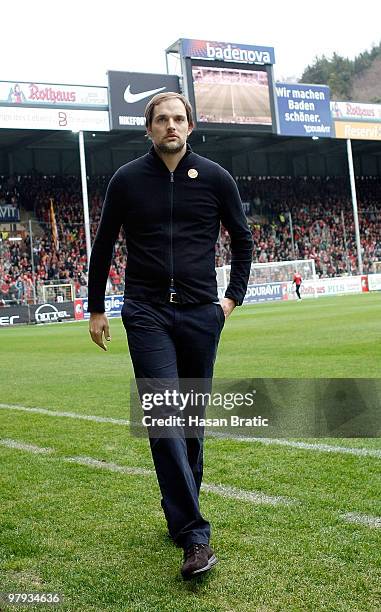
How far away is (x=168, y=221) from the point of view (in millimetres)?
3764

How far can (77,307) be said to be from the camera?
34531 millimetres

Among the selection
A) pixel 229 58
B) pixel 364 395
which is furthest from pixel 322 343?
pixel 229 58

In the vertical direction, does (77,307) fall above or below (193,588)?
above

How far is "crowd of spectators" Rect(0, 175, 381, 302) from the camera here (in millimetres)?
40031

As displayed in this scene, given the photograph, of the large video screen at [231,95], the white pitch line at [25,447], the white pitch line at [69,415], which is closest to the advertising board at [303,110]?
the large video screen at [231,95]

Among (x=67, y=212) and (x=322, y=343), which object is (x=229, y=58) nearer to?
(x=67, y=212)

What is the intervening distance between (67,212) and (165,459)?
42663mm

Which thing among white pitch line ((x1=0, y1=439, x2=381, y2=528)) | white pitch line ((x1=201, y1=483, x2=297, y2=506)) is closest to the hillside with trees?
white pitch line ((x1=0, y1=439, x2=381, y2=528))

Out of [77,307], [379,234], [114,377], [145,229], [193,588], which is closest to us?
[193,588]

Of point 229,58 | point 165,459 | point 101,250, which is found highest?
point 229,58

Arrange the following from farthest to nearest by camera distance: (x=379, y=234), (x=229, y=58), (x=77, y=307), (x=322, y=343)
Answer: (x=379, y=234), (x=229, y=58), (x=77, y=307), (x=322, y=343)

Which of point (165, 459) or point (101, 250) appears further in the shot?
point (101, 250)

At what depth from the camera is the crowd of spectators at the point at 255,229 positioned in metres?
40.0
